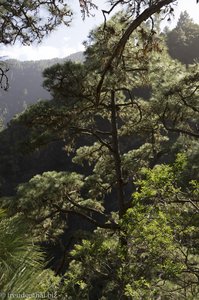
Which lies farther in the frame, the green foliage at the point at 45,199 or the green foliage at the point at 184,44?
the green foliage at the point at 184,44

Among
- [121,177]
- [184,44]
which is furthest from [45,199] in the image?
[184,44]

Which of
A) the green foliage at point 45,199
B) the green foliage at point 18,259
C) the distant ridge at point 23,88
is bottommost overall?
the green foliage at point 18,259

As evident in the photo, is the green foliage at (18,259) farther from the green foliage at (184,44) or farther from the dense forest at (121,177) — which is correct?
the green foliage at (184,44)

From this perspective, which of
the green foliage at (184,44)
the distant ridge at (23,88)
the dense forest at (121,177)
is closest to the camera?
the dense forest at (121,177)

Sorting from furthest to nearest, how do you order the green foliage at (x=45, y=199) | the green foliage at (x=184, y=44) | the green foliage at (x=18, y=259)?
1. the green foliage at (x=184, y=44)
2. the green foliage at (x=45, y=199)
3. the green foliage at (x=18, y=259)

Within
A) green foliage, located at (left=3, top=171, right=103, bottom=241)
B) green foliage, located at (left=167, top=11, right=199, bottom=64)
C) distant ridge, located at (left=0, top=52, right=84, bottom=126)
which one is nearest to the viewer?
green foliage, located at (left=3, top=171, right=103, bottom=241)

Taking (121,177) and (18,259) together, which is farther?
(121,177)

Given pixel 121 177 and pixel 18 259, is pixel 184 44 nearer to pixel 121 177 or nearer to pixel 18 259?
pixel 121 177

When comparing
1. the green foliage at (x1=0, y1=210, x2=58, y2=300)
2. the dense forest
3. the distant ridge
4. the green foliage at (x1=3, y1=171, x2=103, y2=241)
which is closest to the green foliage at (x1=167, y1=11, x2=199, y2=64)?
the dense forest

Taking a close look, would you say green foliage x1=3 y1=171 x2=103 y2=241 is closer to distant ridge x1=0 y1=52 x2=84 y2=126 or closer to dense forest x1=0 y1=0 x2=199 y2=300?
dense forest x1=0 y1=0 x2=199 y2=300

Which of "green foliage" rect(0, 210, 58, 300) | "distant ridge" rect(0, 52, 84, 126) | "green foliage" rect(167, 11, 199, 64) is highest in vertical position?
"distant ridge" rect(0, 52, 84, 126)

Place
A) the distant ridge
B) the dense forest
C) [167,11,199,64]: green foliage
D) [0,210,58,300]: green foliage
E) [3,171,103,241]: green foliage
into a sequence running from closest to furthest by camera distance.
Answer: [0,210,58,300]: green foliage, the dense forest, [3,171,103,241]: green foliage, [167,11,199,64]: green foliage, the distant ridge

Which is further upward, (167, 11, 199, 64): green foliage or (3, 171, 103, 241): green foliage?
(167, 11, 199, 64): green foliage

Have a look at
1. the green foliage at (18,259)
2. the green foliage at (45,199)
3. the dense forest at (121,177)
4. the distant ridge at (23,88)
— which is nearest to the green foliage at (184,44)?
the dense forest at (121,177)
